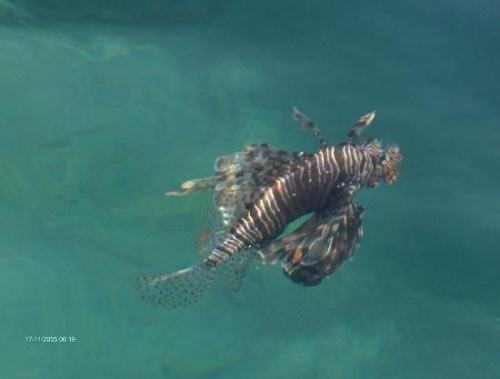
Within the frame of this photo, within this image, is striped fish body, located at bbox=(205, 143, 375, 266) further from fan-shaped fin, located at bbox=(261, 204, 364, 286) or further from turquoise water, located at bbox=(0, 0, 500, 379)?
turquoise water, located at bbox=(0, 0, 500, 379)

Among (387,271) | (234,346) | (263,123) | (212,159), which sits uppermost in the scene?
(263,123)

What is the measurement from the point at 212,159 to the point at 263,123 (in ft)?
3.26

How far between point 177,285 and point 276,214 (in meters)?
0.95

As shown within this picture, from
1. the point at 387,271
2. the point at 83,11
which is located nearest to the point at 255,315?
the point at 387,271

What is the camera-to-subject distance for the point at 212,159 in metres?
6.43

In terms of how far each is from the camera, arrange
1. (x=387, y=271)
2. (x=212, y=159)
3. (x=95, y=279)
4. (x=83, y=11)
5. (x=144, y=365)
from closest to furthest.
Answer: (x=144, y=365) → (x=95, y=279) → (x=387, y=271) → (x=212, y=159) → (x=83, y=11)

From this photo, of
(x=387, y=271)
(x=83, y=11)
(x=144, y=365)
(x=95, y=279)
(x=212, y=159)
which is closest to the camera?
(x=144, y=365)

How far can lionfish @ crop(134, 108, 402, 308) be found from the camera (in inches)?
142

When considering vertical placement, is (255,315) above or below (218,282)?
below

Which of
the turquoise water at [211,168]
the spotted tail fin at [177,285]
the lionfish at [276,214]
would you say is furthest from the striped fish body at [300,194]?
the turquoise water at [211,168]

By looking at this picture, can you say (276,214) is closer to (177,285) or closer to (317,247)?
(317,247)

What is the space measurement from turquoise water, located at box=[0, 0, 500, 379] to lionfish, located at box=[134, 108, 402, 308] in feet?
5.39

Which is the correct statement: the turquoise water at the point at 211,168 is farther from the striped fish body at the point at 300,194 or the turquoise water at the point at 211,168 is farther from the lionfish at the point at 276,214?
Answer: the striped fish body at the point at 300,194

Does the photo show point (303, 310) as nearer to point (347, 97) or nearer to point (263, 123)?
point (263, 123)
